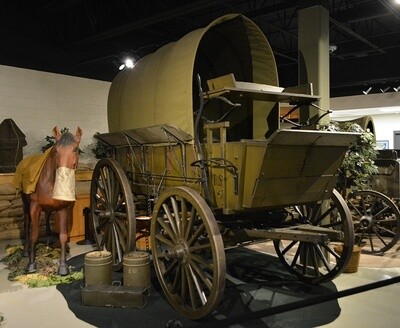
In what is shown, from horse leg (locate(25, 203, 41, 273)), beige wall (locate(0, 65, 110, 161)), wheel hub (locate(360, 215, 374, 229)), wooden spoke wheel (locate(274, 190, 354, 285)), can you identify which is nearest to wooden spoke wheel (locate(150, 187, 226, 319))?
wooden spoke wheel (locate(274, 190, 354, 285))

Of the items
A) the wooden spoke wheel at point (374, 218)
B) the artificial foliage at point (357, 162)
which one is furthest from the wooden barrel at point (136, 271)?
the wooden spoke wheel at point (374, 218)

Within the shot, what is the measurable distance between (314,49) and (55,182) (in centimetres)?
315

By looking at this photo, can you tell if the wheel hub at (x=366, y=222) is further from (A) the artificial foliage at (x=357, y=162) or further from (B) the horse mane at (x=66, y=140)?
(B) the horse mane at (x=66, y=140)

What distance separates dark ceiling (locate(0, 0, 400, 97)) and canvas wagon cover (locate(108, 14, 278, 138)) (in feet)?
6.47

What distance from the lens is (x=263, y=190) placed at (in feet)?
10.7

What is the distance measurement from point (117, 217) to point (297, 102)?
2172mm

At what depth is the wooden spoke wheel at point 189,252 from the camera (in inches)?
118

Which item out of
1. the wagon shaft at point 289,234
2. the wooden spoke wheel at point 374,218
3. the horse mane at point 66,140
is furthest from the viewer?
the wooden spoke wheel at point 374,218

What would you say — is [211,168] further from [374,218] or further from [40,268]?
[374,218]

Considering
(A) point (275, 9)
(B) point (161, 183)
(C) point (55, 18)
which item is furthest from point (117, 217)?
(C) point (55, 18)

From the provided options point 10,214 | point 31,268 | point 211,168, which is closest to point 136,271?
point 211,168

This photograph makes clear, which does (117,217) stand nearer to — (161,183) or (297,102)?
(161,183)

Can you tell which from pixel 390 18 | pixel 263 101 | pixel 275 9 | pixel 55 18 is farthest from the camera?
pixel 390 18

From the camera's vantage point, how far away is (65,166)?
→ 14.1ft
